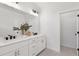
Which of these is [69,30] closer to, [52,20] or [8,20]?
[52,20]

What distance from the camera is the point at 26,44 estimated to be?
7.70ft

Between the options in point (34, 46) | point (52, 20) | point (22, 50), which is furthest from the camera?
point (52, 20)

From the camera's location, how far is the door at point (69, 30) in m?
4.37

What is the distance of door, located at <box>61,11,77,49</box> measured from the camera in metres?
4.37

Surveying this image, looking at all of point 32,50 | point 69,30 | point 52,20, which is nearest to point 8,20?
point 32,50

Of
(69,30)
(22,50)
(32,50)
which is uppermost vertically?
(69,30)

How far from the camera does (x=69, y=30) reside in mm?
4547

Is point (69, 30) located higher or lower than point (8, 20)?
lower

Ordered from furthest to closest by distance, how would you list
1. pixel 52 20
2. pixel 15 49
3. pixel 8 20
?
pixel 52 20
pixel 8 20
pixel 15 49

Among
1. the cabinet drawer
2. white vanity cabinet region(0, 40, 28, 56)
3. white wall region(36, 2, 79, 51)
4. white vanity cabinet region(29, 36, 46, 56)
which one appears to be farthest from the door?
white vanity cabinet region(0, 40, 28, 56)

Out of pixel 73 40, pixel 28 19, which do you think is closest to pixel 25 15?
pixel 28 19

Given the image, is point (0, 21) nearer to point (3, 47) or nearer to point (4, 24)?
point (4, 24)

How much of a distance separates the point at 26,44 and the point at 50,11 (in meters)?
2.33

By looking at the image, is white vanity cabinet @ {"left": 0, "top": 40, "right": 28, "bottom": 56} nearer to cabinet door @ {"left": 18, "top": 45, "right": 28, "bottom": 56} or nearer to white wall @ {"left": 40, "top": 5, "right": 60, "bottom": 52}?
cabinet door @ {"left": 18, "top": 45, "right": 28, "bottom": 56}
